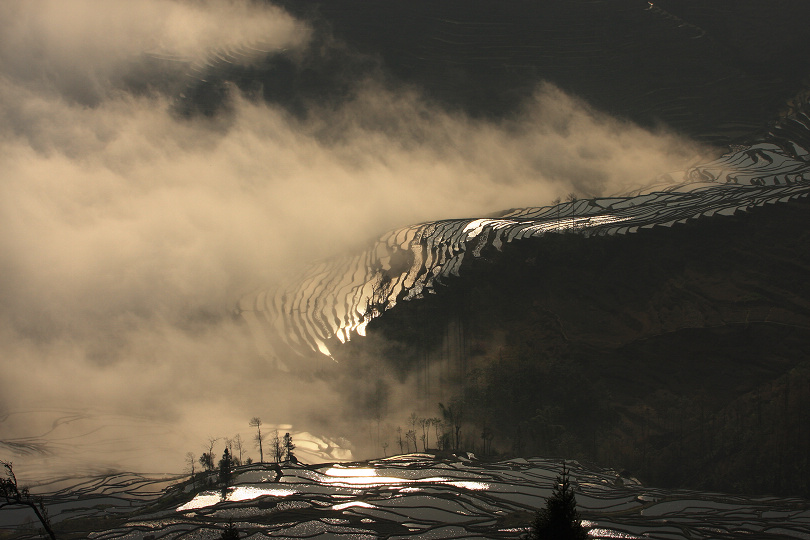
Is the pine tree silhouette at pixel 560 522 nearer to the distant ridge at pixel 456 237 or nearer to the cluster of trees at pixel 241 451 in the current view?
the cluster of trees at pixel 241 451

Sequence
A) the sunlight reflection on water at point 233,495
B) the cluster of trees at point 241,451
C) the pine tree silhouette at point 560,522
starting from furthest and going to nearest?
1. the cluster of trees at point 241,451
2. the sunlight reflection on water at point 233,495
3. the pine tree silhouette at point 560,522

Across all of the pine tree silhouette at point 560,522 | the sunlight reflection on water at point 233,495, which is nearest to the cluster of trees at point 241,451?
the sunlight reflection on water at point 233,495

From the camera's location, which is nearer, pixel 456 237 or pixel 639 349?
pixel 639 349

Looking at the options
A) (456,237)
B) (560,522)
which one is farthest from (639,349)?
(560,522)

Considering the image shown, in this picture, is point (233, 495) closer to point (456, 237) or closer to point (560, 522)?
point (560, 522)

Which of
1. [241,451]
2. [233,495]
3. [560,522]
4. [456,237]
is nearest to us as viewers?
[560,522]

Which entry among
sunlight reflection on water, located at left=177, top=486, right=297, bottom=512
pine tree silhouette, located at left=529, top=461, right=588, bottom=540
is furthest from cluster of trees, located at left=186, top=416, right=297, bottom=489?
pine tree silhouette, located at left=529, top=461, right=588, bottom=540

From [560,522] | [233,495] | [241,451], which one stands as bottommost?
[560,522]

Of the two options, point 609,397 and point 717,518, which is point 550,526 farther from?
point 609,397
